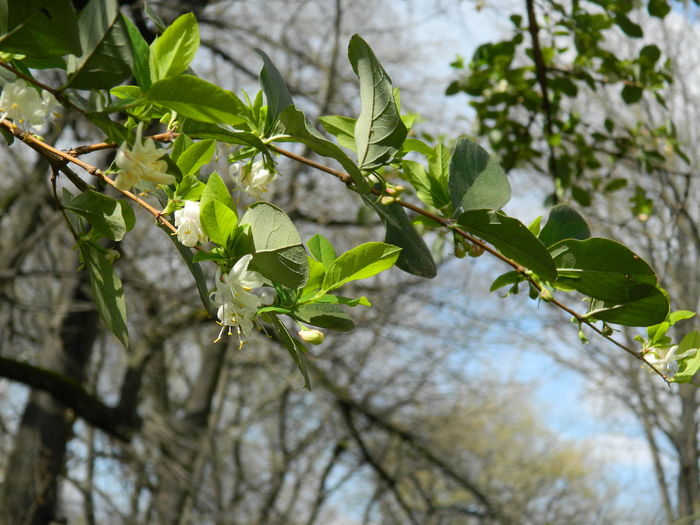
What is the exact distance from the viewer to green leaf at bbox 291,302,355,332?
70 cm

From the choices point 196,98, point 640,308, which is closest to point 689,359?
point 640,308

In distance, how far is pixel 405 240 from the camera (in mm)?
782

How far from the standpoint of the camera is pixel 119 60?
1.83 ft

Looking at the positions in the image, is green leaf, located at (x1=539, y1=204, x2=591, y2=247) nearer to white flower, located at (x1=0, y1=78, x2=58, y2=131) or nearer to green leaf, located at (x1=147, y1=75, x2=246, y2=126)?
green leaf, located at (x1=147, y1=75, x2=246, y2=126)

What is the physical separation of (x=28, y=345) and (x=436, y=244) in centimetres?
556

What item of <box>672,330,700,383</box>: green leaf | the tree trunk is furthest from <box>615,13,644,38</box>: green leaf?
the tree trunk

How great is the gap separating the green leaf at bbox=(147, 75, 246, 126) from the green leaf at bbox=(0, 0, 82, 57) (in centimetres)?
7

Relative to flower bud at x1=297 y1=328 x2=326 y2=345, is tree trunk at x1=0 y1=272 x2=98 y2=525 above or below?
above

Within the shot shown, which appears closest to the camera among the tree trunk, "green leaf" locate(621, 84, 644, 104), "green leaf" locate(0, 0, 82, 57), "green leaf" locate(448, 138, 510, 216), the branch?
"green leaf" locate(0, 0, 82, 57)

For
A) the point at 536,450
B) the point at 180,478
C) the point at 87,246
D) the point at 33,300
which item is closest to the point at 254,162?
the point at 87,246

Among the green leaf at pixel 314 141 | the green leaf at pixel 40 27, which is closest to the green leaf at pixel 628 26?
the green leaf at pixel 314 141

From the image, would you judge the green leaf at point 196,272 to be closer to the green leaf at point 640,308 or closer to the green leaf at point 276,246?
the green leaf at point 276,246

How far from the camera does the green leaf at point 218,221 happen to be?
629mm

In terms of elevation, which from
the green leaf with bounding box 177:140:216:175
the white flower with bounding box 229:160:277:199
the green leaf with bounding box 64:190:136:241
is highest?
the white flower with bounding box 229:160:277:199
